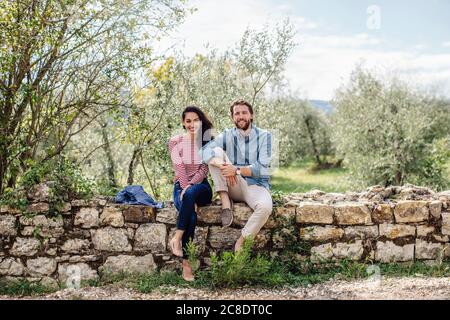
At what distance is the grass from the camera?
17198 millimetres

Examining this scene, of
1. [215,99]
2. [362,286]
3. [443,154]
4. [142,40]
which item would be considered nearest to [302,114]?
[443,154]

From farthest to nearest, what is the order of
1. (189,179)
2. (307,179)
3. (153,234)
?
(307,179) → (153,234) → (189,179)

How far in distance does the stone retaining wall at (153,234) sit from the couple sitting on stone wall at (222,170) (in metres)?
0.28

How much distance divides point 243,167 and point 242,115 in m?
0.60

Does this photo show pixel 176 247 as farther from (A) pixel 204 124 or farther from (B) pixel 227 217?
(A) pixel 204 124

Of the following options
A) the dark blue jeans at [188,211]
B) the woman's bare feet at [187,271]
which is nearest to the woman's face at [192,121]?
the dark blue jeans at [188,211]

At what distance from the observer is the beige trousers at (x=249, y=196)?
5.50 m

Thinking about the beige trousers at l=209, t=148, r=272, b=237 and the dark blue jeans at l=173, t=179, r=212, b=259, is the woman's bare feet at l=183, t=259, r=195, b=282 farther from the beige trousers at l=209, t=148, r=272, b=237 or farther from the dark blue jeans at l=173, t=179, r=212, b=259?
the beige trousers at l=209, t=148, r=272, b=237

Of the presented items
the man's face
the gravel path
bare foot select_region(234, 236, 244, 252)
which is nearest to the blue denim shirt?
the man's face

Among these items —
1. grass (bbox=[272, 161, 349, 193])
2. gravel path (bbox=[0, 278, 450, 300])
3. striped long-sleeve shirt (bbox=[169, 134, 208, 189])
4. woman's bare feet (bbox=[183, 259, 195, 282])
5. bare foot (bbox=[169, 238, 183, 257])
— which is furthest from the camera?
grass (bbox=[272, 161, 349, 193])

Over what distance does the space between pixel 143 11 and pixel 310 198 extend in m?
3.52

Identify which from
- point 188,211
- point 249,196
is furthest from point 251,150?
point 188,211

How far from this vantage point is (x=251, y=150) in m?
5.82

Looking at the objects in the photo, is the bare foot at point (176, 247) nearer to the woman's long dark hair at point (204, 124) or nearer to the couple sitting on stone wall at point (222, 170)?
the couple sitting on stone wall at point (222, 170)
